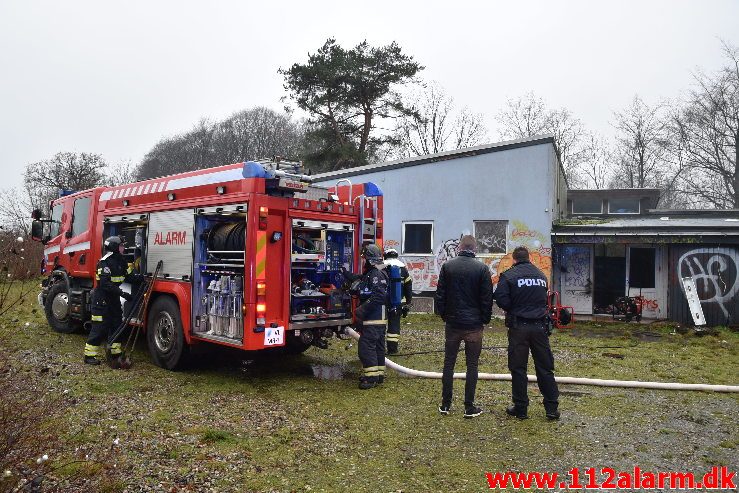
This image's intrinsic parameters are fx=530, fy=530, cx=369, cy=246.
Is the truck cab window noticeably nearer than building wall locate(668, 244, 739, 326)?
Yes

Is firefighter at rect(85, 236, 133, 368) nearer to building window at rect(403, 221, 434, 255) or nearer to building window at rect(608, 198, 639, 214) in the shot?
building window at rect(403, 221, 434, 255)

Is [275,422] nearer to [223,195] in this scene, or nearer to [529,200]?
[223,195]

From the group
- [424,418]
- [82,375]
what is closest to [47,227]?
[82,375]

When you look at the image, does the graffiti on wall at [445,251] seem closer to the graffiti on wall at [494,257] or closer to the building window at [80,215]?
the graffiti on wall at [494,257]

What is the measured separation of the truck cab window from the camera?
32.8ft

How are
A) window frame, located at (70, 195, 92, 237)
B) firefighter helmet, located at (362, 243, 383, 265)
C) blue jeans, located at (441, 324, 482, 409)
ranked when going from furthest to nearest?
window frame, located at (70, 195, 92, 237), firefighter helmet, located at (362, 243, 383, 265), blue jeans, located at (441, 324, 482, 409)

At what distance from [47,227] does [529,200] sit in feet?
35.8

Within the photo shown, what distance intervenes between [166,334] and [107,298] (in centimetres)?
102

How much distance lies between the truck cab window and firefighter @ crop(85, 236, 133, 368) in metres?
3.37

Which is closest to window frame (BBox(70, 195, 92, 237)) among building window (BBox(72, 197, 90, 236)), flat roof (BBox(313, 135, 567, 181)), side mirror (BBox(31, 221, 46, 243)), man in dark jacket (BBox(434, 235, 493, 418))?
building window (BBox(72, 197, 90, 236))

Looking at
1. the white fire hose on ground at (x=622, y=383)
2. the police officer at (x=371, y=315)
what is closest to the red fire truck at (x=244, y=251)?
the police officer at (x=371, y=315)

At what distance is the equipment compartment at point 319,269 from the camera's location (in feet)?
22.4

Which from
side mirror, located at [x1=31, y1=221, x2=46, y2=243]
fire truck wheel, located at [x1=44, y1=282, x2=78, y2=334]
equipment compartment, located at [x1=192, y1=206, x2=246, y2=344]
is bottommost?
fire truck wheel, located at [x1=44, y1=282, x2=78, y2=334]

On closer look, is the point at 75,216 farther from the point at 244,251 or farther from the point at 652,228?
the point at 652,228
